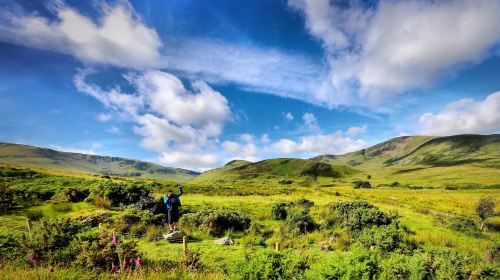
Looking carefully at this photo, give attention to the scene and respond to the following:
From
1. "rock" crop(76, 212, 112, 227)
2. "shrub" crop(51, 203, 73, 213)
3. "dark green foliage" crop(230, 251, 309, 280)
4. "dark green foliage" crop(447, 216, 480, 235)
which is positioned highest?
"shrub" crop(51, 203, 73, 213)

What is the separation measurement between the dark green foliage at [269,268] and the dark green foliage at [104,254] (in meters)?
3.53

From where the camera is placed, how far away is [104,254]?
30.3 feet

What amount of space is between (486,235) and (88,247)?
2758cm

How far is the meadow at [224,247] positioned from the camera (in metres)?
8.27

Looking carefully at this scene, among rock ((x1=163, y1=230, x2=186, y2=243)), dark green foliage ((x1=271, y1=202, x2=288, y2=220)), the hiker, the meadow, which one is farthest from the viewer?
dark green foliage ((x1=271, y1=202, x2=288, y2=220))

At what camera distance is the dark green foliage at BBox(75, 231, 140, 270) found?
29.8ft

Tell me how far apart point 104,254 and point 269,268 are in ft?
17.4

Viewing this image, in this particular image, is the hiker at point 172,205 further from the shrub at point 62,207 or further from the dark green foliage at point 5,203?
the dark green foliage at point 5,203

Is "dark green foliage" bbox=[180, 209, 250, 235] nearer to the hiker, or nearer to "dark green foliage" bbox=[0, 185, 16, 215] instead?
the hiker

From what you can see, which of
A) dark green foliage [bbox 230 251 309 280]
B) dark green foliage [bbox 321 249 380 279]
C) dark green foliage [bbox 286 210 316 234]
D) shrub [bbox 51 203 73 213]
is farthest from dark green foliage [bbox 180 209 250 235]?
dark green foliage [bbox 321 249 380 279]

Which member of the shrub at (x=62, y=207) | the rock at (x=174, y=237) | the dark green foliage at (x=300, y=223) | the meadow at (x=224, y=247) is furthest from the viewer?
the shrub at (x=62, y=207)

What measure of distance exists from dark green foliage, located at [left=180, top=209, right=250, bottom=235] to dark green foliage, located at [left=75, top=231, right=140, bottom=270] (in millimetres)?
9764

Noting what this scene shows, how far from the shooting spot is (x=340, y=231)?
19.6 m

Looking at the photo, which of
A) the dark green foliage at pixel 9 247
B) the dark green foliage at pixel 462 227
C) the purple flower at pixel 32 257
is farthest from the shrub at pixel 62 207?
the dark green foliage at pixel 462 227
